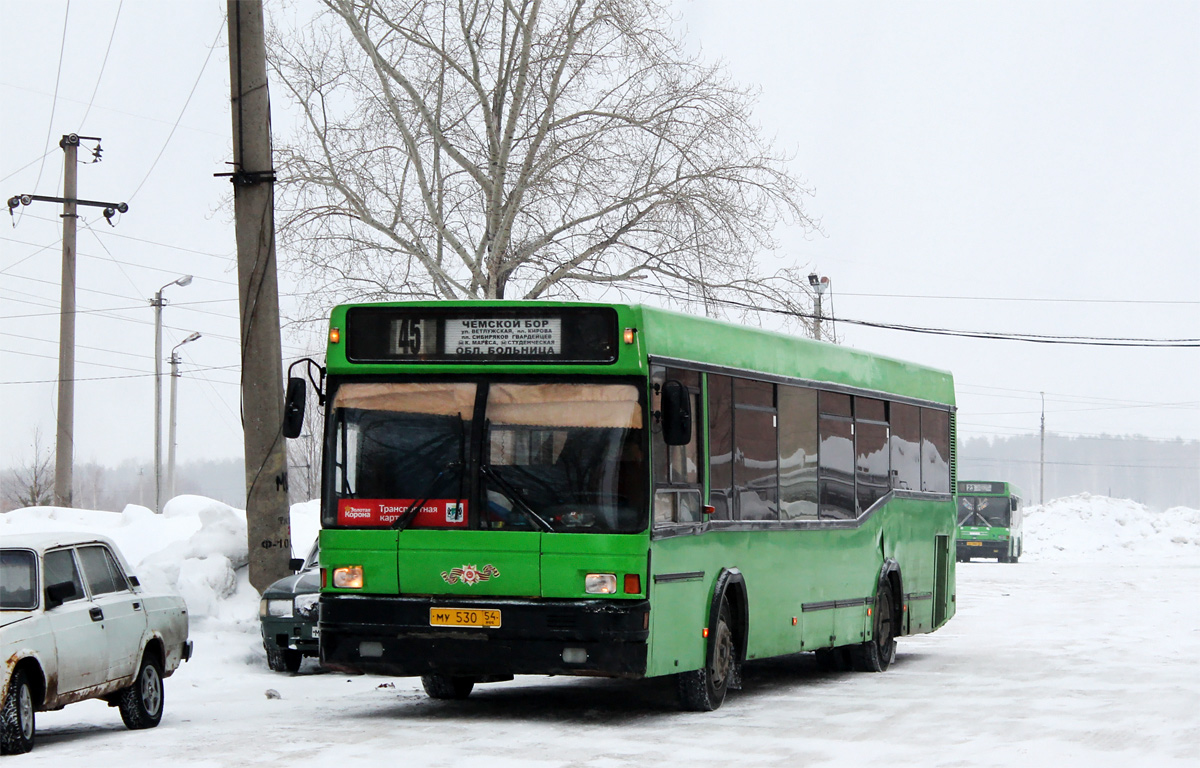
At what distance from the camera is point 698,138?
26.2 meters

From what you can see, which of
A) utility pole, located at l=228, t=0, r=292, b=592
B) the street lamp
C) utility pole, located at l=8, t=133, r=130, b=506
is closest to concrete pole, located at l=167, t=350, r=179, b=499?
the street lamp

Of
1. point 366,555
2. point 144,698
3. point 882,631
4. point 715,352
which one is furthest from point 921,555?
point 144,698

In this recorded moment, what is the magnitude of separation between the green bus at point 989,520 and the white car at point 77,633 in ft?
167

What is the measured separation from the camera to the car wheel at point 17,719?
10.3 metres

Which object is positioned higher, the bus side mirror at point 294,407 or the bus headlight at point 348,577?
the bus side mirror at point 294,407

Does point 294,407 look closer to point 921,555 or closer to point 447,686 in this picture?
point 447,686

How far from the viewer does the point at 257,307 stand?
59.2 ft

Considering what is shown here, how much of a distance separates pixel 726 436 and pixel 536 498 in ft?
7.49

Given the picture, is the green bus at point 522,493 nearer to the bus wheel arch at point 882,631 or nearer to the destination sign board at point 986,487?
the bus wheel arch at point 882,631

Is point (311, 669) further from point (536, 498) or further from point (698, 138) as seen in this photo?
point (698, 138)

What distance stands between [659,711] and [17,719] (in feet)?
16.1

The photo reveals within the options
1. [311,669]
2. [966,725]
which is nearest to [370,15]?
[311,669]

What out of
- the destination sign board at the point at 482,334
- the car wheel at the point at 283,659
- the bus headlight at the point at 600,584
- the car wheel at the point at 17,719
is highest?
the destination sign board at the point at 482,334

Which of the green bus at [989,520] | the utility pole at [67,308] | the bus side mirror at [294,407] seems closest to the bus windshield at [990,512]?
the green bus at [989,520]
